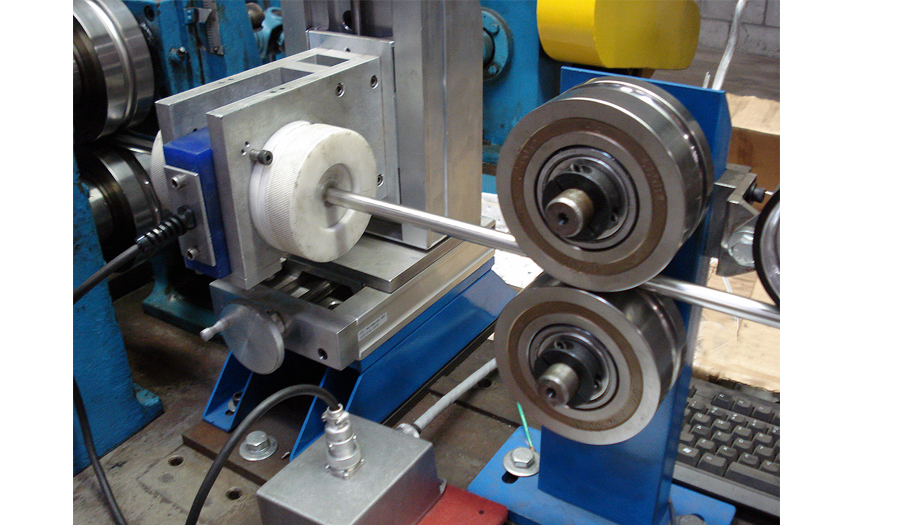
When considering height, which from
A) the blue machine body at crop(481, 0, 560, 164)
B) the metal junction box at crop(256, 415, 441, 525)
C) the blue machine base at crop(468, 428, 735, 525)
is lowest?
the blue machine base at crop(468, 428, 735, 525)

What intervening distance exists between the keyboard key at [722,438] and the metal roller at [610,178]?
49 centimetres

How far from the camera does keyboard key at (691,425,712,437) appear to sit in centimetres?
104

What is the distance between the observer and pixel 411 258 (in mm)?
1123

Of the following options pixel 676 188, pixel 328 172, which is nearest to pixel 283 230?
pixel 328 172

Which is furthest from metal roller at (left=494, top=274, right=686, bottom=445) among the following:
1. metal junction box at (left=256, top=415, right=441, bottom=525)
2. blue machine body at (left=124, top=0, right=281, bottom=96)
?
blue machine body at (left=124, top=0, right=281, bottom=96)

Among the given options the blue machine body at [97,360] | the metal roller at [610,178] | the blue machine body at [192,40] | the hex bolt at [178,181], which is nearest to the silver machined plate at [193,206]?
the hex bolt at [178,181]

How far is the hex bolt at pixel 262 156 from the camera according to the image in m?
0.83

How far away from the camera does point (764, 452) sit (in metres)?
0.99

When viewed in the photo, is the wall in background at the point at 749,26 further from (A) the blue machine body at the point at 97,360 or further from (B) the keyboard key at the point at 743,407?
(A) the blue machine body at the point at 97,360

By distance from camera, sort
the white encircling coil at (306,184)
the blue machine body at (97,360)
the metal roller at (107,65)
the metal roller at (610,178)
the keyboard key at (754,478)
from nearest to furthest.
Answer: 1. the metal roller at (610,178)
2. the white encircling coil at (306,184)
3. the keyboard key at (754,478)
4. the blue machine body at (97,360)
5. the metal roller at (107,65)

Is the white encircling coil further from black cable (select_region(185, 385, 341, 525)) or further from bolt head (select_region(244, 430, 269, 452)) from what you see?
bolt head (select_region(244, 430, 269, 452))

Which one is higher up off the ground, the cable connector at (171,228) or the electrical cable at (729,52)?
the electrical cable at (729,52)

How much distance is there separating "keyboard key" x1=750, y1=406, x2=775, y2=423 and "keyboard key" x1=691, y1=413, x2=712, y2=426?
71 millimetres

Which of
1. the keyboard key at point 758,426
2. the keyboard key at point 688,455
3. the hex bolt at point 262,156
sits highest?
the hex bolt at point 262,156
